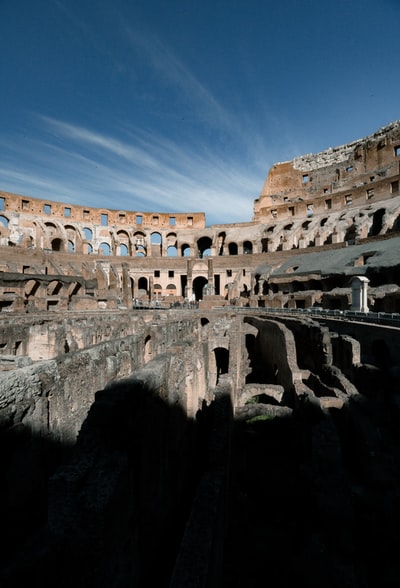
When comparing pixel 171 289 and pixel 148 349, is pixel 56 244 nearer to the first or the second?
pixel 171 289

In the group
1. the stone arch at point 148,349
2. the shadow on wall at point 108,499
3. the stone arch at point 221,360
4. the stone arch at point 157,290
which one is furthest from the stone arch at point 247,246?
the shadow on wall at point 108,499

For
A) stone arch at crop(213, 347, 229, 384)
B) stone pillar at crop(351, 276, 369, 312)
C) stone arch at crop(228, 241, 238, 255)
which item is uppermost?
stone arch at crop(228, 241, 238, 255)

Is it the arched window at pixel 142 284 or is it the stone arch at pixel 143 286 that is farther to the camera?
the arched window at pixel 142 284

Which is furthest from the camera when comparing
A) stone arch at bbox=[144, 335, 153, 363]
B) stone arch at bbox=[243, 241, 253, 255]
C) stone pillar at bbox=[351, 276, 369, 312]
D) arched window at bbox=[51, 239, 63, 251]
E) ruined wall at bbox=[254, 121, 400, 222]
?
stone arch at bbox=[243, 241, 253, 255]

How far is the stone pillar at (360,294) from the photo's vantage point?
16688mm

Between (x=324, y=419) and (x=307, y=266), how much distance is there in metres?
25.5

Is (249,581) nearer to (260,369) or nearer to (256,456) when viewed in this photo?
(256,456)

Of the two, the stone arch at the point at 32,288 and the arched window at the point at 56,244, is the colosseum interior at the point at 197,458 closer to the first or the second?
the stone arch at the point at 32,288

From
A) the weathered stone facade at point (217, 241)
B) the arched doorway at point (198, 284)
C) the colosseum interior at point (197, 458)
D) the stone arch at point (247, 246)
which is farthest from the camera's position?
the stone arch at point (247, 246)

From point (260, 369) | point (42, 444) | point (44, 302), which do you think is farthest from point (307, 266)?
point (42, 444)

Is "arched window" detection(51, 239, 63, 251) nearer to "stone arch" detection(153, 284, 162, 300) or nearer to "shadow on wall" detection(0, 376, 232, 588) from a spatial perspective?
"stone arch" detection(153, 284, 162, 300)

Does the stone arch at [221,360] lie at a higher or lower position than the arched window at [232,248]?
lower

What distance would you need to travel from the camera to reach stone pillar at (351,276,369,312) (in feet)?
54.7

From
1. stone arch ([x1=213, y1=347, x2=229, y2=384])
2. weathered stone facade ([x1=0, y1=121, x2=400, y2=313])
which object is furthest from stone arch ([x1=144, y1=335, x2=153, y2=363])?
weathered stone facade ([x1=0, y1=121, x2=400, y2=313])
